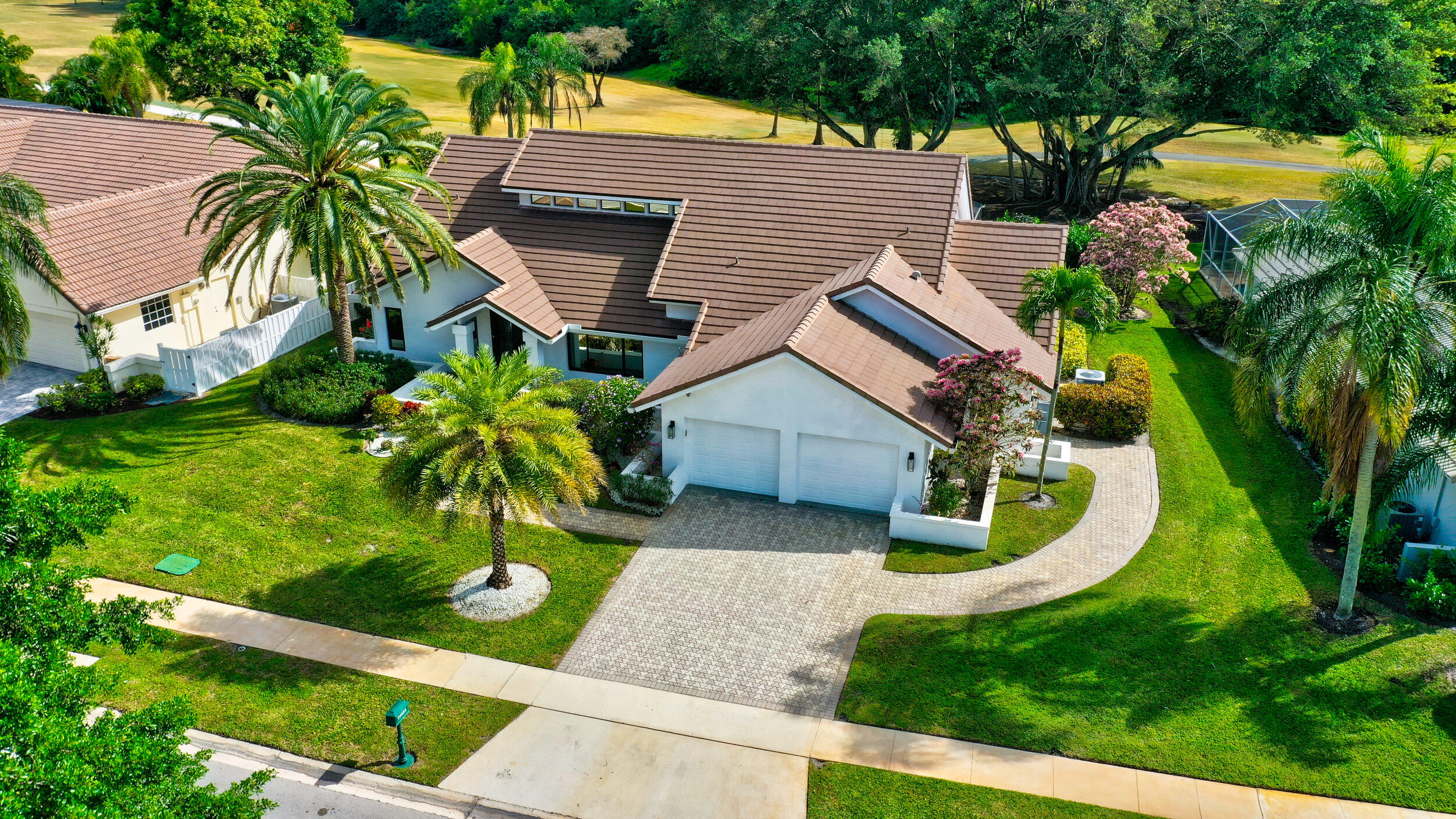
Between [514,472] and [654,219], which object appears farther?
[654,219]

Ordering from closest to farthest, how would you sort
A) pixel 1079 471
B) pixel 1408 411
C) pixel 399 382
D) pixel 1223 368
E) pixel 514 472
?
pixel 1408 411 < pixel 514 472 < pixel 1079 471 < pixel 399 382 < pixel 1223 368

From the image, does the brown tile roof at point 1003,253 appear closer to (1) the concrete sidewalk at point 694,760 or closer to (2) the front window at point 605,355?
(2) the front window at point 605,355

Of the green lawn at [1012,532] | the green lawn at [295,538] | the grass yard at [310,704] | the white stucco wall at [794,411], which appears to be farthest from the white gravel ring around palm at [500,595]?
the green lawn at [1012,532]

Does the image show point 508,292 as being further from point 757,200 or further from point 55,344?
point 55,344

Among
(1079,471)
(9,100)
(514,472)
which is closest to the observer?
(514,472)

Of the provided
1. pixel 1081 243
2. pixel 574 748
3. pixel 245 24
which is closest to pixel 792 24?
pixel 1081 243

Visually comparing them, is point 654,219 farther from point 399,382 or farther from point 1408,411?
point 1408,411
